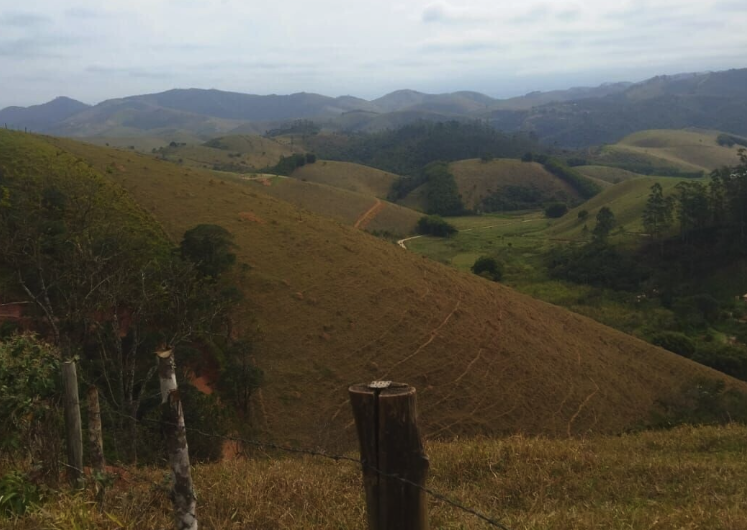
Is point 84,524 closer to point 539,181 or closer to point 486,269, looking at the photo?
point 486,269

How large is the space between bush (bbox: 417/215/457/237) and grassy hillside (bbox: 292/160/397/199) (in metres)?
29.1

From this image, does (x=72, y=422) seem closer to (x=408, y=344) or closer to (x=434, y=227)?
(x=408, y=344)

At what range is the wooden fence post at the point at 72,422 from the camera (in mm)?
5497

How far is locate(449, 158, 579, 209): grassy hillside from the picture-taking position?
4658 inches

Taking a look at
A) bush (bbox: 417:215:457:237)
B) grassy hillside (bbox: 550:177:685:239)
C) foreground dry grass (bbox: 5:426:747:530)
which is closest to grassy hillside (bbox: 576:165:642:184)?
grassy hillside (bbox: 550:177:685:239)

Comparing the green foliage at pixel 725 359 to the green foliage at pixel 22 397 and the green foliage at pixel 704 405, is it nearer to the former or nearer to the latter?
the green foliage at pixel 704 405

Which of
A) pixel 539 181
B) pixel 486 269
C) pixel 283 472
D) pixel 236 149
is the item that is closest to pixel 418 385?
pixel 283 472

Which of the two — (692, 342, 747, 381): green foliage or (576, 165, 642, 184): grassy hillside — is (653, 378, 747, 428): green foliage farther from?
(576, 165, 642, 184): grassy hillside

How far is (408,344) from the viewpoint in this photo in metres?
26.5

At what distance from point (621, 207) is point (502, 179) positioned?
41690mm

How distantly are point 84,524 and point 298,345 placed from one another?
20531mm

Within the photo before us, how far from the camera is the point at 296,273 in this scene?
100ft

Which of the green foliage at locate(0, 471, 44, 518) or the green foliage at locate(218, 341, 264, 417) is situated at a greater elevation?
the green foliage at locate(0, 471, 44, 518)

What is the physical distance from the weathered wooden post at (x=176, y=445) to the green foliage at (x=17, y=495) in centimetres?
151
